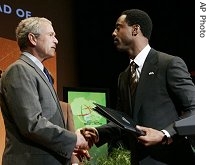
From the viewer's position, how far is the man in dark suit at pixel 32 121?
6.29ft

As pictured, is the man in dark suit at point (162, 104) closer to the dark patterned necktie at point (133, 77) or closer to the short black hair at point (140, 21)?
the dark patterned necktie at point (133, 77)

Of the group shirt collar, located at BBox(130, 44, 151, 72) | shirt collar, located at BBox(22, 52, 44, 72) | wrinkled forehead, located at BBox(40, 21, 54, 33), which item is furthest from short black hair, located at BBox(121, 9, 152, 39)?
shirt collar, located at BBox(22, 52, 44, 72)

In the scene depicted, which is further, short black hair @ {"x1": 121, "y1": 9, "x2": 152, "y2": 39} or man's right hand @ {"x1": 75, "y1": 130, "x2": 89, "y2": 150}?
short black hair @ {"x1": 121, "y1": 9, "x2": 152, "y2": 39}

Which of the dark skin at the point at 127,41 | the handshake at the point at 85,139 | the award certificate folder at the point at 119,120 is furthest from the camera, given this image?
the dark skin at the point at 127,41

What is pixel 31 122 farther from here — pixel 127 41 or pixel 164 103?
pixel 127 41

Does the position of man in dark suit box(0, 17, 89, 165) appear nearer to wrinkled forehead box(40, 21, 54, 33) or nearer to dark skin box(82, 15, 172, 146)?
dark skin box(82, 15, 172, 146)

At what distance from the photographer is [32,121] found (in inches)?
74.7

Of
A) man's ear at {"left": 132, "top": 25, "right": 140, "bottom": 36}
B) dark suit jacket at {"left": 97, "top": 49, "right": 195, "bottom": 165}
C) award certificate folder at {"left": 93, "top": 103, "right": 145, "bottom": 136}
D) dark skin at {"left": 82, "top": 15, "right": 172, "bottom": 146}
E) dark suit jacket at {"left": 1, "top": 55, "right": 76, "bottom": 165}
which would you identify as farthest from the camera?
man's ear at {"left": 132, "top": 25, "right": 140, "bottom": 36}

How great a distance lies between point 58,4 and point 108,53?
1.13m

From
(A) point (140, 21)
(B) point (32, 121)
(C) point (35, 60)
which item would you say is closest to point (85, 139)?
(B) point (32, 121)

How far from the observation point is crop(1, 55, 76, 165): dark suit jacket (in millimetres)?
1915

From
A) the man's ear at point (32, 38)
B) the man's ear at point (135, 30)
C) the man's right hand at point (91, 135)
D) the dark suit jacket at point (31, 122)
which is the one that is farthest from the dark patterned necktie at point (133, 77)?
the man's ear at point (32, 38)

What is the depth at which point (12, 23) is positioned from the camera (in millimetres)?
5293
